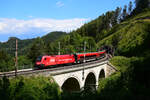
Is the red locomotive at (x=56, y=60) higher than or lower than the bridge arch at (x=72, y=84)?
higher

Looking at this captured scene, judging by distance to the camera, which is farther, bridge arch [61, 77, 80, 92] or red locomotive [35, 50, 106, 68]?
bridge arch [61, 77, 80, 92]

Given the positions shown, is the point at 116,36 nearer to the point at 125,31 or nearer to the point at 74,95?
the point at 125,31

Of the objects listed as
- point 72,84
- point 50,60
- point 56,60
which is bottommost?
point 72,84

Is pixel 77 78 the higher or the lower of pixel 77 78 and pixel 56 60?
the lower

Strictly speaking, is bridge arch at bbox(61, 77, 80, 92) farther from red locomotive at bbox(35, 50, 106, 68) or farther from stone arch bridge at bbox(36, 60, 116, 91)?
red locomotive at bbox(35, 50, 106, 68)

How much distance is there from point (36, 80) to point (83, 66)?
534 inches

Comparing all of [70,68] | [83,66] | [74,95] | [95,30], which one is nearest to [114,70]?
[83,66]

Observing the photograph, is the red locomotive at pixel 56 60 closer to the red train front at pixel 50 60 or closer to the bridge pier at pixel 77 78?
the red train front at pixel 50 60

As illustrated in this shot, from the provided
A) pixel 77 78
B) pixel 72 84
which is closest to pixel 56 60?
pixel 77 78

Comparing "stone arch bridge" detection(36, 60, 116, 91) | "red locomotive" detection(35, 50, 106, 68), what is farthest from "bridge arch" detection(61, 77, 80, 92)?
"red locomotive" detection(35, 50, 106, 68)

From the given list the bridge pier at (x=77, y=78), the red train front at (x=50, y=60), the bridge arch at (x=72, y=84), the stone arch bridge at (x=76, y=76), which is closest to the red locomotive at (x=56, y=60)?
the red train front at (x=50, y=60)

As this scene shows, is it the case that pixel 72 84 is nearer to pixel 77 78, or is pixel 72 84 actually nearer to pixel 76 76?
pixel 77 78

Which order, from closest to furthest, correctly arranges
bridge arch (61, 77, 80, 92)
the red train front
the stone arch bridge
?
1. the stone arch bridge
2. the red train front
3. bridge arch (61, 77, 80, 92)

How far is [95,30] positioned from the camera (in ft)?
475
